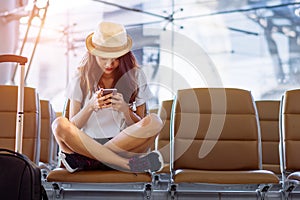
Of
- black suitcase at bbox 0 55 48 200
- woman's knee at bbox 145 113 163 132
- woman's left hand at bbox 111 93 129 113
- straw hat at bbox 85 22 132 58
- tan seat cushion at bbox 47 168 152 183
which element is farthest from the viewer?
straw hat at bbox 85 22 132 58

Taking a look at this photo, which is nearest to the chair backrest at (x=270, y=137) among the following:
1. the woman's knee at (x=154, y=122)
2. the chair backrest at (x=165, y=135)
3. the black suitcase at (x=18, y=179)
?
the chair backrest at (x=165, y=135)

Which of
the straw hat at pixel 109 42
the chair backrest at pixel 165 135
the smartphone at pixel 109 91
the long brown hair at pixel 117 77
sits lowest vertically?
the chair backrest at pixel 165 135

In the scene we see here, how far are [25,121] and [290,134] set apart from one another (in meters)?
1.50

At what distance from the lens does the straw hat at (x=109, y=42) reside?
8.23 ft

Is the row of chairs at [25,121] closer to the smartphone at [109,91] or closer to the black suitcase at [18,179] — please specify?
the smartphone at [109,91]

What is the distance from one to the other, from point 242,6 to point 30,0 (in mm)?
2466

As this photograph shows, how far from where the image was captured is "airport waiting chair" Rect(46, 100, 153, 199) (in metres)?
2.18

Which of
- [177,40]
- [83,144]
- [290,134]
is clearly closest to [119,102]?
[83,144]

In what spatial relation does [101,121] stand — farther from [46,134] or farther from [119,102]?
[46,134]

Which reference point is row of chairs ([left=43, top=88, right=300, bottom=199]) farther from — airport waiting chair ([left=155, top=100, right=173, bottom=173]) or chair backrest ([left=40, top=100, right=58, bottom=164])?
chair backrest ([left=40, top=100, right=58, bottom=164])

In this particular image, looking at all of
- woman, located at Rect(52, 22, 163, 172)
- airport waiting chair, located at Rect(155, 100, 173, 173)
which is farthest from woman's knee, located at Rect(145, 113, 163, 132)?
airport waiting chair, located at Rect(155, 100, 173, 173)

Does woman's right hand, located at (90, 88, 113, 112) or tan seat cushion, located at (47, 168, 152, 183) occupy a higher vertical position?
woman's right hand, located at (90, 88, 113, 112)

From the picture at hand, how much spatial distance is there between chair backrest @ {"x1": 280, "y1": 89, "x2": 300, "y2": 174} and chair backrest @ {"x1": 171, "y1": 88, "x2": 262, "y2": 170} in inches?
5.5

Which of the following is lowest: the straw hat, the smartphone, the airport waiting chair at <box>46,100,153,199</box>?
the airport waiting chair at <box>46,100,153,199</box>
